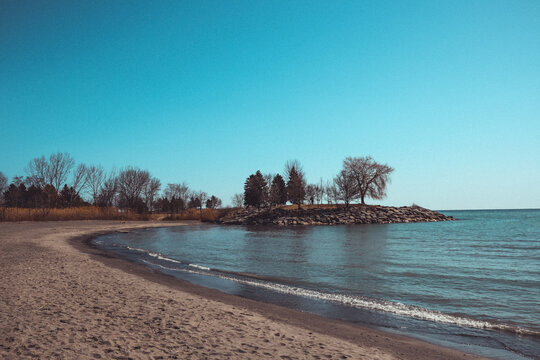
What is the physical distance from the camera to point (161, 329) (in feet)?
19.8

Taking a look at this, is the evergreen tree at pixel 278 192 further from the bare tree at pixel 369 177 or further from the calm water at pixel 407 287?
the calm water at pixel 407 287

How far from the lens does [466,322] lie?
25.8 ft

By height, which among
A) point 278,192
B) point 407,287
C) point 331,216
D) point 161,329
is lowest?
point 407,287

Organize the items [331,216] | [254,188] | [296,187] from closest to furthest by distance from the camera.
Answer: [331,216]
[296,187]
[254,188]

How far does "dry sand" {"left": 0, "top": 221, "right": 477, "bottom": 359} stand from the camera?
5.00 meters

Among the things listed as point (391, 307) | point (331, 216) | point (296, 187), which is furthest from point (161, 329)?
point (296, 187)

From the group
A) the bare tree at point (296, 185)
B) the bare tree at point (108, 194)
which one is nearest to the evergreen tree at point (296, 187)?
the bare tree at point (296, 185)

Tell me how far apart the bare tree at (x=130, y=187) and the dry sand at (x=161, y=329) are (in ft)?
241

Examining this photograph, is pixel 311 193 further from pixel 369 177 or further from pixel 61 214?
pixel 61 214

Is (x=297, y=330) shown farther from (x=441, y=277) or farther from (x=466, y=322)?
(x=441, y=277)

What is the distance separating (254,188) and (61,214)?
48.5 m

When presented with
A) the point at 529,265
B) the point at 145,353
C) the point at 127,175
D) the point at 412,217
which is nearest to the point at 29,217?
the point at 127,175

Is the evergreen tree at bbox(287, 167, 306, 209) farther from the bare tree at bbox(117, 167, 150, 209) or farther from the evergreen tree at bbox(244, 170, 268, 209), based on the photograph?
the bare tree at bbox(117, 167, 150, 209)

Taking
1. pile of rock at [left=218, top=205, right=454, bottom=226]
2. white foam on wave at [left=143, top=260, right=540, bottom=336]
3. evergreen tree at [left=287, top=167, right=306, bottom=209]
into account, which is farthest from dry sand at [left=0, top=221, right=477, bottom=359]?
evergreen tree at [left=287, top=167, right=306, bottom=209]
